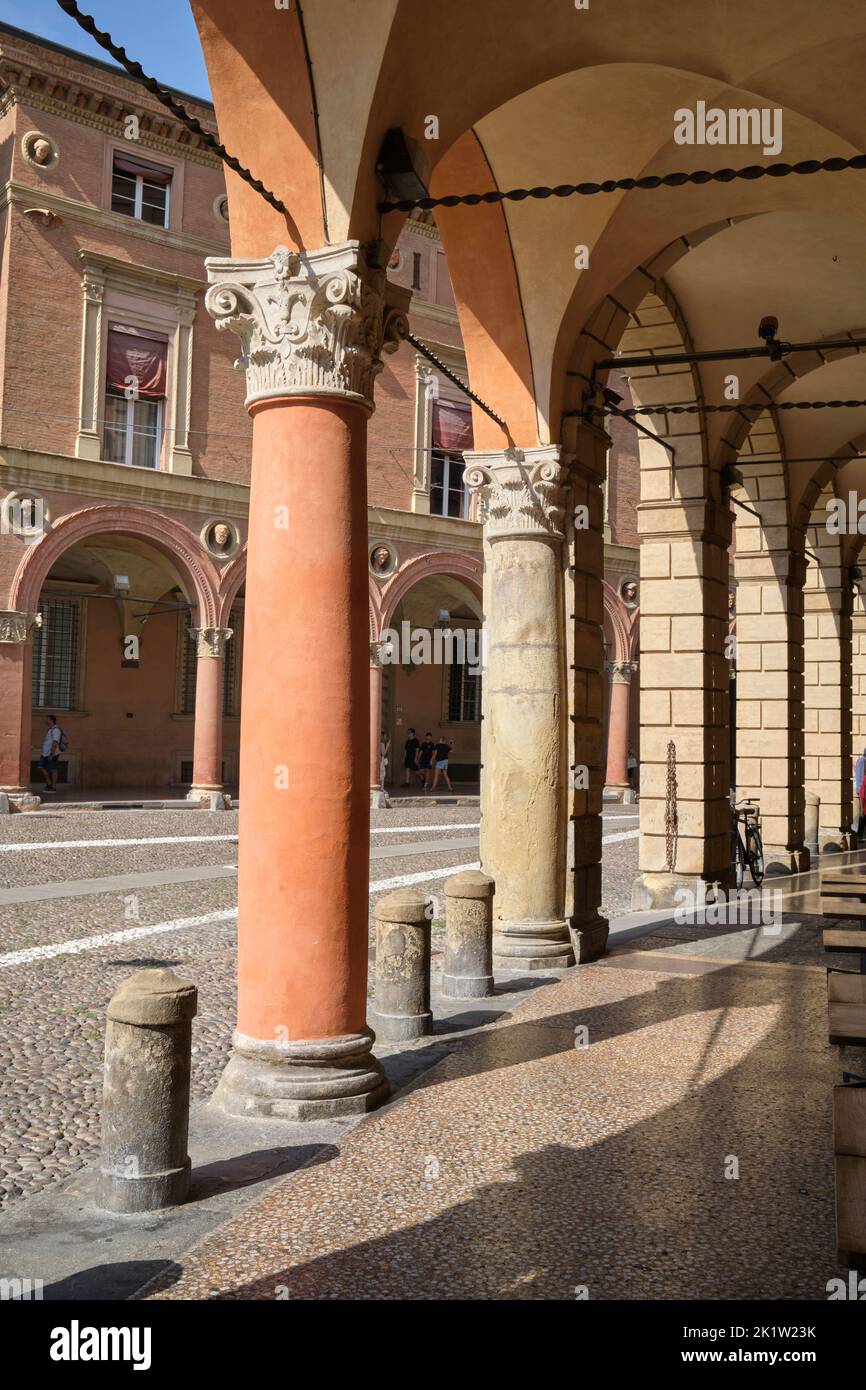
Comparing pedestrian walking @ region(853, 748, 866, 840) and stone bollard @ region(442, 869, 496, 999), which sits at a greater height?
pedestrian walking @ region(853, 748, 866, 840)

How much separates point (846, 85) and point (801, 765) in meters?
8.74

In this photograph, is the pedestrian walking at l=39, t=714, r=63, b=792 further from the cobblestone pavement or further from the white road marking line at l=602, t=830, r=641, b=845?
the white road marking line at l=602, t=830, r=641, b=845

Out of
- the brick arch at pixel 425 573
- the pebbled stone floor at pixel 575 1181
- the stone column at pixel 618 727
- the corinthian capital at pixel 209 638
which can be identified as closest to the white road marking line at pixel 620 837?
the brick arch at pixel 425 573

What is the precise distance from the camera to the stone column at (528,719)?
748cm

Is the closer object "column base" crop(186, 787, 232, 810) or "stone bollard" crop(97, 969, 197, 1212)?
"stone bollard" crop(97, 969, 197, 1212)

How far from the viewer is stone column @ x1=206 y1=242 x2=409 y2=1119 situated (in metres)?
4.64

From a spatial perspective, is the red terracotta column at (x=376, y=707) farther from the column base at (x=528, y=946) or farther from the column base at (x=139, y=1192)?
the column base at (x=139, y=1192)

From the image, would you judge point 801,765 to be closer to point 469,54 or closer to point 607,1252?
point 469,54

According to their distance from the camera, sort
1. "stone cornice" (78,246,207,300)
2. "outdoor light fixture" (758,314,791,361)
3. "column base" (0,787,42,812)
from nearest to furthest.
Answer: "outdoor light fixture" (758,314,791,361)
"column base" (0,787,42,812)
"stone cornice" (78,246,207,300)

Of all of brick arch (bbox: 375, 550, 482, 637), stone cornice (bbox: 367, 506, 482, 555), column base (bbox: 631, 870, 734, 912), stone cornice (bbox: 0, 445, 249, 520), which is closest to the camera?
column base (bbox: 631, 870, 734, 912)

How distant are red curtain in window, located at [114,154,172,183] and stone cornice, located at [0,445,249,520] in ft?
18.3

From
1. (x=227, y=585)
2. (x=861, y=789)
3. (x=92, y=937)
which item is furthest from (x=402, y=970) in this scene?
(x=227, y=585)

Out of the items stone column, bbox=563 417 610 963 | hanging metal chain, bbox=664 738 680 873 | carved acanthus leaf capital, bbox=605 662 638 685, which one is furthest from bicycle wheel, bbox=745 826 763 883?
carved acanthus leaf capital, bbox=605 662 638 685

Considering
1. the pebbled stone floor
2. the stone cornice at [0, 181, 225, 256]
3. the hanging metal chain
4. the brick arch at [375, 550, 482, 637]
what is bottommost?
the pebbled stone floor
